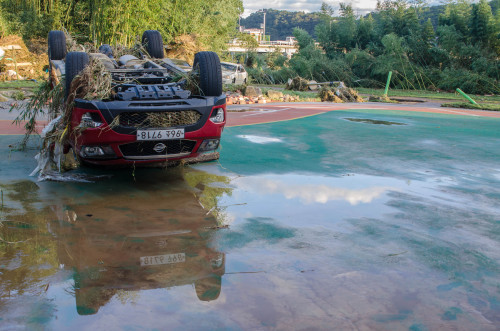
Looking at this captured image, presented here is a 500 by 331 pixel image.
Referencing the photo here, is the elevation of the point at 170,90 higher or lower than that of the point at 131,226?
higher

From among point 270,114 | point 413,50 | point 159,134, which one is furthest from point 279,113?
point 413,50

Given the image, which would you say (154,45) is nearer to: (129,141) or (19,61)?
(129,141)

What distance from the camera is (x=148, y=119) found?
4980mm

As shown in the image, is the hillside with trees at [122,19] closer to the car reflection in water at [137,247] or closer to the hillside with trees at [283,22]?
the car reflection in water at [137,247]

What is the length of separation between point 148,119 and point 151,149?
33 cm

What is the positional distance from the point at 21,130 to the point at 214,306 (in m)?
7.42

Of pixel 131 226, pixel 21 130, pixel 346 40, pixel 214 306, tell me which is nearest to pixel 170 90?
pixel 131 226

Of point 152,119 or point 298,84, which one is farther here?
point 298,84

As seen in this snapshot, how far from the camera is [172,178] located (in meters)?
6.00

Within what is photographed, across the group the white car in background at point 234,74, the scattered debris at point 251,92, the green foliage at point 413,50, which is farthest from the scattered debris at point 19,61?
Answer: the green foliage at point 413,50

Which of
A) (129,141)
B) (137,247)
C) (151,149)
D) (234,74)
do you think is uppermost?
(129,141)

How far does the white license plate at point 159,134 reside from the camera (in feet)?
16.2

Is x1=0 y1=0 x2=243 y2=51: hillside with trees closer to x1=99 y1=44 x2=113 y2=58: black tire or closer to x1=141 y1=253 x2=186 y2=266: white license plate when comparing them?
x1=99 y1=44 x2=113 y2=58: black tire

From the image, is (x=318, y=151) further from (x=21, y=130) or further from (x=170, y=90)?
(x=21, y=130)
